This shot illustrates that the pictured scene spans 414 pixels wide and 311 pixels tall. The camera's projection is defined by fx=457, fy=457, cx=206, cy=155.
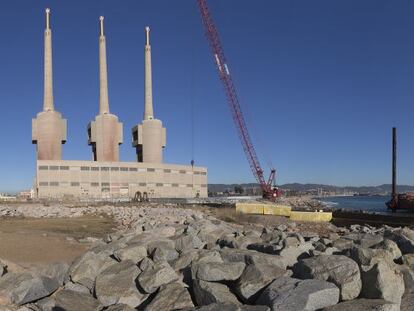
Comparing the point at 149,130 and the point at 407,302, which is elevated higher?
the point at 149,130

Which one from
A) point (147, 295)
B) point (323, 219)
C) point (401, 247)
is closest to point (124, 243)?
point (147, 295)

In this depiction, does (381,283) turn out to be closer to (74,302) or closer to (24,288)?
(74,302)

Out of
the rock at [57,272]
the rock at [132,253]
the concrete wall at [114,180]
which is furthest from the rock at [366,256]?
the concrete wall at [114,180]

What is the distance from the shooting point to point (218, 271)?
10062mm

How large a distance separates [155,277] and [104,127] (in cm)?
12830

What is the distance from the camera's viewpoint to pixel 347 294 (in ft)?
28.4

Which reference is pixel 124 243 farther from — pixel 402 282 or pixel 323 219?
pixel 323 219

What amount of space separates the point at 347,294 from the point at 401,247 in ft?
18.0

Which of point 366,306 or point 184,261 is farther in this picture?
point 184,261

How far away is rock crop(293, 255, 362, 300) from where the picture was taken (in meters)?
8.71

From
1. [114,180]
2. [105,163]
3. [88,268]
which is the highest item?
[105,163]

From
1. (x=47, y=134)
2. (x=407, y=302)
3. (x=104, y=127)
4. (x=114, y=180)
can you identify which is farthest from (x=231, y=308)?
(x=104, y=127)

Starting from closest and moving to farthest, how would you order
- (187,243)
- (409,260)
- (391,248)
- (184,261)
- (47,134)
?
(409,260) → (391,248) → (184,261) → (187,243) → (47,134)

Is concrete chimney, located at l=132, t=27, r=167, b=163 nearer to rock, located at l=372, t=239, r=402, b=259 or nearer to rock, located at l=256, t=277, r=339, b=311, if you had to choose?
rock, located at l=372, t=239, r=402, b=259
